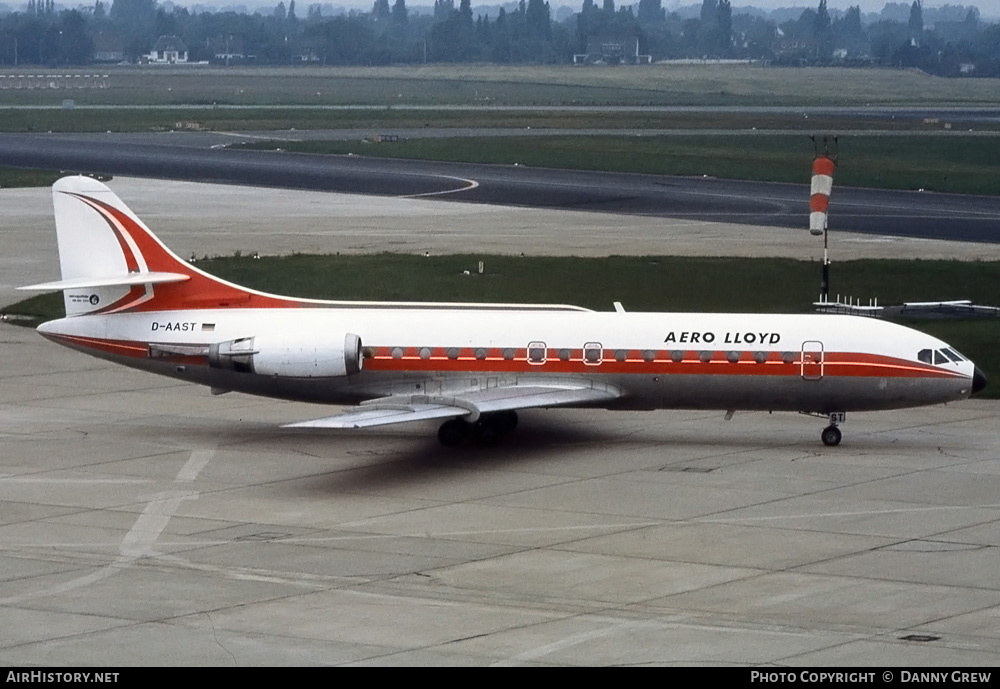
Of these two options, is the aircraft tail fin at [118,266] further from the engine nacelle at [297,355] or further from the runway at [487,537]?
the runway at [487,537]

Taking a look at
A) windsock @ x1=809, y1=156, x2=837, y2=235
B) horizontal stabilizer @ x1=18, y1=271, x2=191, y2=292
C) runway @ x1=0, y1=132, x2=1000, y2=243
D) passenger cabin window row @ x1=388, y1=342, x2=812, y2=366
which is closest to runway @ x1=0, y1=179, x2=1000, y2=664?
passenger cabin window row @ x1=388, y1=342, x2=812, y2=366

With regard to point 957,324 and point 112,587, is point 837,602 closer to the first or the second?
point 112,587

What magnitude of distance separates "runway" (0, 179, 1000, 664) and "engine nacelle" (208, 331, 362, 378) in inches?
68.6

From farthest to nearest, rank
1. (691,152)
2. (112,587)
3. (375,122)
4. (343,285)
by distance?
(375,122)
(691,152)
(343,285)
(112,587)

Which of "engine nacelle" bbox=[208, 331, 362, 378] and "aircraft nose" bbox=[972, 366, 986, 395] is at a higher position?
"engine nacelle" bbox=[208, 331, 362, 378]

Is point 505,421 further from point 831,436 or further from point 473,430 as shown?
point 831,436

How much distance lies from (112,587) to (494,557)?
5.87 meters

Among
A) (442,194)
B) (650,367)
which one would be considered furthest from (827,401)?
(442,194)

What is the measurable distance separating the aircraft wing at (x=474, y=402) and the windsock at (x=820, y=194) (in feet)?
43.2

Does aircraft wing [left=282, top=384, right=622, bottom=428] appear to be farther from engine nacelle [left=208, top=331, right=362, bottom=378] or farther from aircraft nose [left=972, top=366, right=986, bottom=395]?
aircraft nose [left=972, top=366, right=986, bottom=395]

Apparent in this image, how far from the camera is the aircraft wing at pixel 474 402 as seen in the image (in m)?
32.7

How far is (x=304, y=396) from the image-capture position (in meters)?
35.7

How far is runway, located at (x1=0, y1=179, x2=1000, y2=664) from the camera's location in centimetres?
2180
